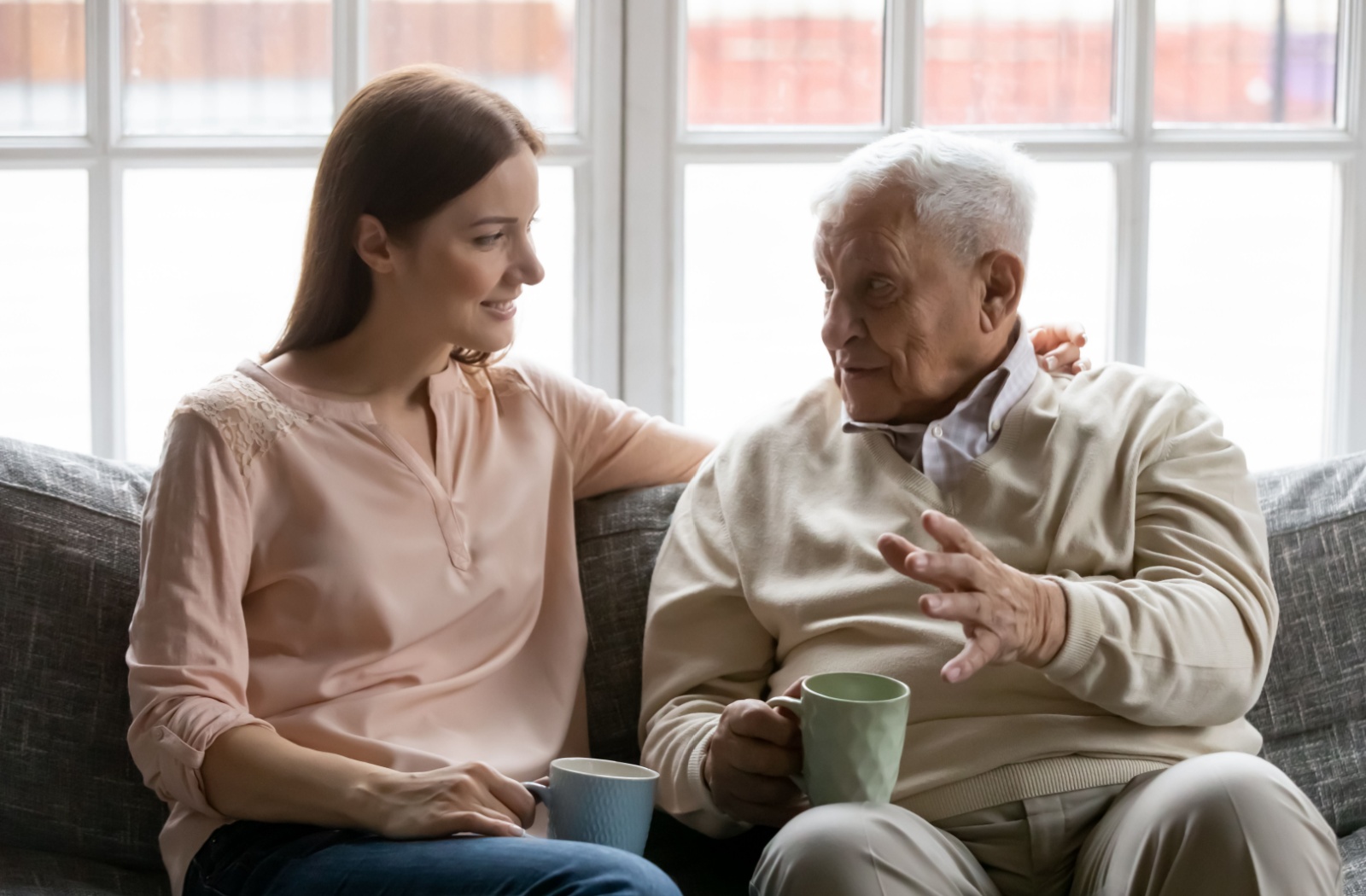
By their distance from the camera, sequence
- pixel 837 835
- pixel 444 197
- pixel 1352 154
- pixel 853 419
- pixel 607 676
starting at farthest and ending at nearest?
1. pixel 1352 154
2. pixel 607 676
3. pixel 853 419
4. pixel 444 197
5. pixel 837 835

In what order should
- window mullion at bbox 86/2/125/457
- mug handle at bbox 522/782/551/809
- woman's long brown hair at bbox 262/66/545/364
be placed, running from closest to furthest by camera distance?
1. mug handle at bbox 522/782/551/809
2. woman's long brown hair at bbox 262/66/545/364
3. window mullion at bbox 86/2/125/457

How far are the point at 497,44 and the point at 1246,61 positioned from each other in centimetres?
132

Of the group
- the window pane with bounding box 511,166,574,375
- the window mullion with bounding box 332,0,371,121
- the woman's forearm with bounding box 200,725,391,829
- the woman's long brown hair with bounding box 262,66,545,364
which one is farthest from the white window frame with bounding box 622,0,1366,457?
the woman's forearm with bounding box 200,725,391,829

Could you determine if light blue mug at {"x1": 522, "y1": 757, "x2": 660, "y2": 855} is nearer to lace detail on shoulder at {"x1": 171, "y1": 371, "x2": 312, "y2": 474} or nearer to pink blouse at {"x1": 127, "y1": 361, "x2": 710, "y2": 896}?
pink blouse at {"x1": 127, "y1": 361, "x2": 710, "y2": 896}

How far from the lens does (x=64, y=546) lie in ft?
5.90

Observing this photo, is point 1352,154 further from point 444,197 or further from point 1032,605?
point 444,197

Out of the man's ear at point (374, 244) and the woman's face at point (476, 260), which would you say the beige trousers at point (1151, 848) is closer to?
the woman's face at point (476, 260)

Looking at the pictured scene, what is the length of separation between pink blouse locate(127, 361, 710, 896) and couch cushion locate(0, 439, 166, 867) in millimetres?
93

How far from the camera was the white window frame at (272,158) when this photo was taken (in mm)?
2340

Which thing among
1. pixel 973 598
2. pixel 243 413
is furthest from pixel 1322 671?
pixel 243 413

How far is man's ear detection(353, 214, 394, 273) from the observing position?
1.71 metres

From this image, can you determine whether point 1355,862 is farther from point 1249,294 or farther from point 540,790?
point 1249,294

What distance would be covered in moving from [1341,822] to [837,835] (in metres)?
0.85

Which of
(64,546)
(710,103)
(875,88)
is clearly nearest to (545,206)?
(710,103)
